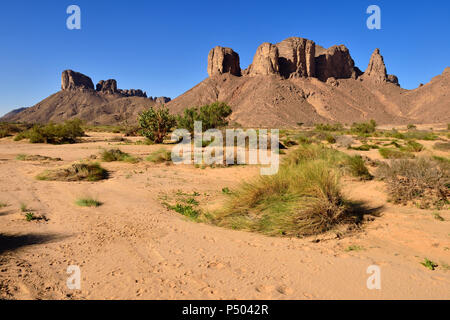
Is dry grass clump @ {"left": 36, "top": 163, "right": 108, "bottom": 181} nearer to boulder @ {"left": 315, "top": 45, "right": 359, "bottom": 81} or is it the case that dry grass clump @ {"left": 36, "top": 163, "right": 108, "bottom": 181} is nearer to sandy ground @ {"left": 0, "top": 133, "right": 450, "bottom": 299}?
sandy ground @ {"left": 0, "top": 133, "right": 450, "bottom": 299}

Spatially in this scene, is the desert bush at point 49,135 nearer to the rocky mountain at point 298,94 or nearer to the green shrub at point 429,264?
the green shrub at point 429,264

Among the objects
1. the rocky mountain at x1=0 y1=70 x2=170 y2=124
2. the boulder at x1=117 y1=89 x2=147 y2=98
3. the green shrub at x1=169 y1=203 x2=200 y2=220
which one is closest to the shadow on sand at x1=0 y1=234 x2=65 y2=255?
the green shrub at x1=169 y1=203 x2=200 y2=220

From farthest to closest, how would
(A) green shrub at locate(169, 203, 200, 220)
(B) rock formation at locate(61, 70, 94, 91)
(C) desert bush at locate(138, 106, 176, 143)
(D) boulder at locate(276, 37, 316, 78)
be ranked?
(B) rock formation at locate(61, 70, 94, 91), (D) boulder at locate(276, 37, 316, 78), (C) desert bush at locate(138, 106, 176, 143), (A) green shrub at locate(169, 203, 200, 220)

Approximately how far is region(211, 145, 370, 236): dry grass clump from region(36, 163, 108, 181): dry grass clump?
5864 millimetres

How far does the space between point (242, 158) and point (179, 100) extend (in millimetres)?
83267

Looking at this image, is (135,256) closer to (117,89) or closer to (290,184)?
(290,184)

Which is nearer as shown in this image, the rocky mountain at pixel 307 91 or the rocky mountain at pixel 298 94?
the rocky mountain at pixel 307 91

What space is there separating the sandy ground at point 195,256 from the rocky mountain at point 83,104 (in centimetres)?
9761

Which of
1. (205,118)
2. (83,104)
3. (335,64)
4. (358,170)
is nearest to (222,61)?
(335,64)

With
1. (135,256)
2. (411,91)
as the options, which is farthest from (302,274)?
(411,91)

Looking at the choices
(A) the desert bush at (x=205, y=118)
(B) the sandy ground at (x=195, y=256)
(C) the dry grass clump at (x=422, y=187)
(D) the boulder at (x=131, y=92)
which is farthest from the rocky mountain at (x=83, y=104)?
(C) the dry grass clump at (x=422, y=187)

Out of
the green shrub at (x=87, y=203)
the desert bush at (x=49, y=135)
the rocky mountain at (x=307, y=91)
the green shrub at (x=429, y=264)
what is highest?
the rocky mountain at (x=307, y=91)

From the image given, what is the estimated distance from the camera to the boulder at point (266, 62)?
303 ft

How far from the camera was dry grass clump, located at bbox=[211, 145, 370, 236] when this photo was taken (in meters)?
4.57
